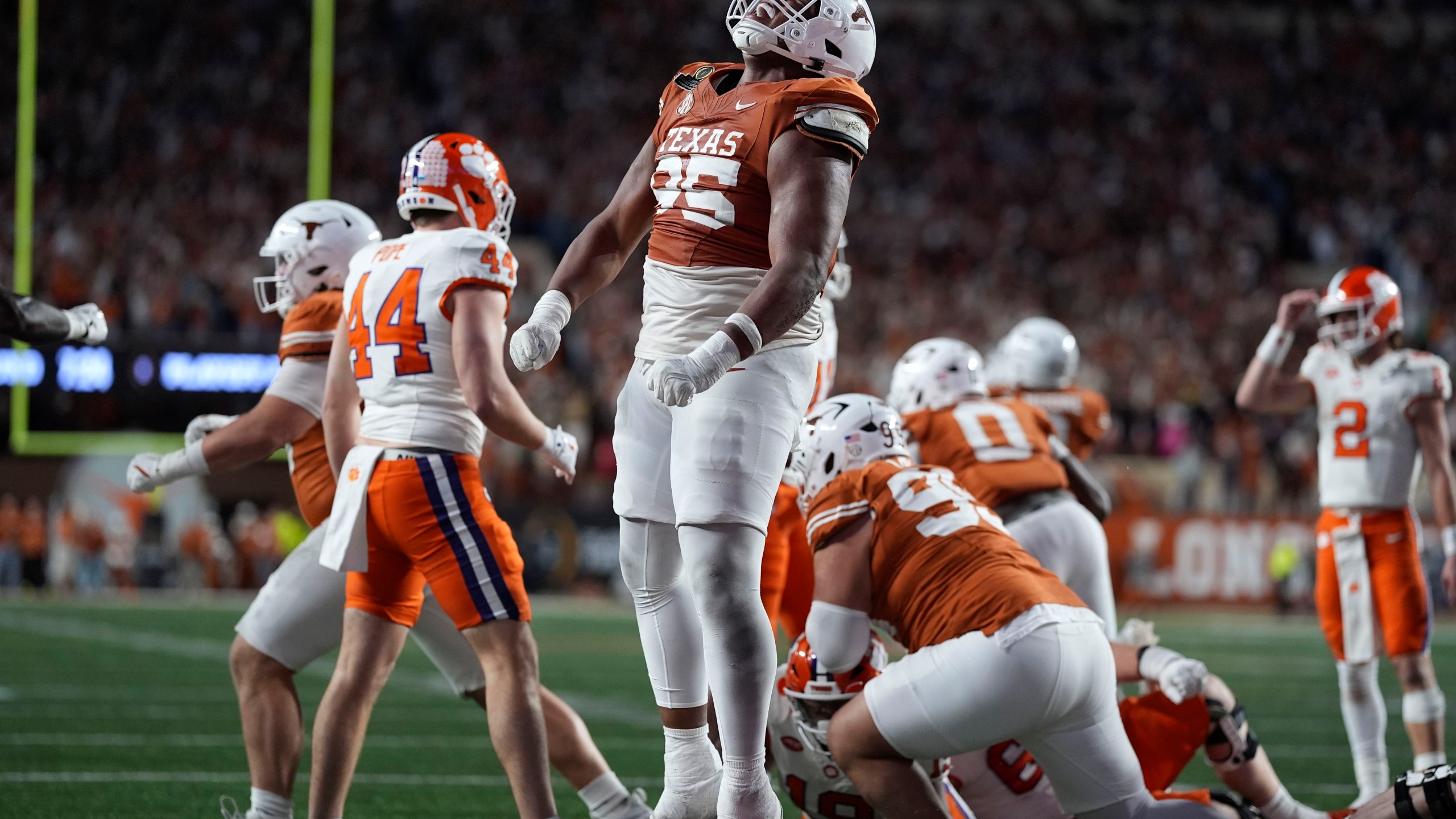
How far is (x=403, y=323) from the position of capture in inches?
157

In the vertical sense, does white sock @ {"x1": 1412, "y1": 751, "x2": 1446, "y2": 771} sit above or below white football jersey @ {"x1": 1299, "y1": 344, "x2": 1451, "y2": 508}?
below

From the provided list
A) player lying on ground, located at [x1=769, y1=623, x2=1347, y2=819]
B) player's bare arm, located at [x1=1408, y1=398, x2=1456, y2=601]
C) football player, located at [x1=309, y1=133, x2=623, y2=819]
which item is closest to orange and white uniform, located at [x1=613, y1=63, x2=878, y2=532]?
Result: football player, located at [x1=309, y1=133, x2=623, y2=819]

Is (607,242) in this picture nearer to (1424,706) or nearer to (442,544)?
(442,544)

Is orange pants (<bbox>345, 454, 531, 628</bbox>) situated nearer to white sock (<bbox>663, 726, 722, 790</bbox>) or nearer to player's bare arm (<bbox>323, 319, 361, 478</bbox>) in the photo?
player's bare arm (<bbox>323, 319, 361, 478</bbox>)

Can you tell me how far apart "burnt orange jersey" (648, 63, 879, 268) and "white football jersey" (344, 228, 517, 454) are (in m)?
0.67

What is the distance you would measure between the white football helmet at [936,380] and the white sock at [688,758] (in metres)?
2.35

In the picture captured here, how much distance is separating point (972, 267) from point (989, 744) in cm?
1942

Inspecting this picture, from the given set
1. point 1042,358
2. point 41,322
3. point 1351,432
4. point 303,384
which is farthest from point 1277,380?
point 41,322

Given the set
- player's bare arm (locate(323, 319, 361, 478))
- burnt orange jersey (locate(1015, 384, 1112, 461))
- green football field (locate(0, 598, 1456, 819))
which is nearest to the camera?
player's bare arm (locate(323, 319, 361, 478))

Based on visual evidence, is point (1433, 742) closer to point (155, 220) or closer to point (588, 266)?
point (588, 266)

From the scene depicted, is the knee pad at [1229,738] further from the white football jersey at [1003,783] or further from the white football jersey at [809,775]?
the white football jersey at [809,775]

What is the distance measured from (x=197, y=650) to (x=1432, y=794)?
974 centimetres

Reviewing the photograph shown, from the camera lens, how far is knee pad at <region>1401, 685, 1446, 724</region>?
19.1ft

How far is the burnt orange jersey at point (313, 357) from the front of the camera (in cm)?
447
